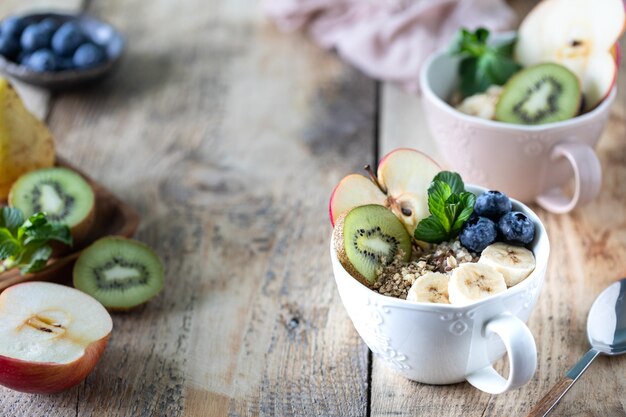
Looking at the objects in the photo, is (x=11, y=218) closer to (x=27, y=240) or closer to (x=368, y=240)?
(x=27, y=240)

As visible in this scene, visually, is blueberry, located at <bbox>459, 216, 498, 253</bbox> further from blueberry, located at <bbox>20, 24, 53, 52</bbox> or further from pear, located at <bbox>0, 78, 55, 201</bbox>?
blueberry, located at <bbox>20, 24, 53, 52</bbox>

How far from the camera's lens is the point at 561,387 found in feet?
2.85

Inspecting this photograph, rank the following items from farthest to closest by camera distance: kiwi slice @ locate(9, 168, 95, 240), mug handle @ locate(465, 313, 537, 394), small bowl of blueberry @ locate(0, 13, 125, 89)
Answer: small bowl of blueberry @ locate(0, 13, 125, 89) < kiwi slice @ locate(9, 168, 95, 240) < mug handle @ locate(465, 313, 537, 394)

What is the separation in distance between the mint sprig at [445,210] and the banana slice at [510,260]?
45 millimetres

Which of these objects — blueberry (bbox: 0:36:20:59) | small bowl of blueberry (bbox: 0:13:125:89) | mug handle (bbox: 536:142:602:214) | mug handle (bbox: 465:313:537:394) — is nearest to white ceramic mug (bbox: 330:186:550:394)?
mug handle (bbox: 465:313:537:394)

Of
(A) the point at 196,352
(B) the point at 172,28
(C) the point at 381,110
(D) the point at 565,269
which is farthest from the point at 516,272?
(B) the point at 172,28

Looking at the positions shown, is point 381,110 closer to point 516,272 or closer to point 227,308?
point 227,308

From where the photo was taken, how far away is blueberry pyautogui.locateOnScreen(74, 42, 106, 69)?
1518mm

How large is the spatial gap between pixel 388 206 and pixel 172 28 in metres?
0.98

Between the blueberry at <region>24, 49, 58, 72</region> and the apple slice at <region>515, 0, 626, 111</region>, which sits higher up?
the apple slice at <region>515, 0, 626, 111</region>

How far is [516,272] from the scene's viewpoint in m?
0.83

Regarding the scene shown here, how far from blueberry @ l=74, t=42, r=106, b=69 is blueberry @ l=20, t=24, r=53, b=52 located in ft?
0.21

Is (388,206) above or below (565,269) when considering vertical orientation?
above

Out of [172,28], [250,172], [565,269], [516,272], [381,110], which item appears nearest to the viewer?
[516,272]
